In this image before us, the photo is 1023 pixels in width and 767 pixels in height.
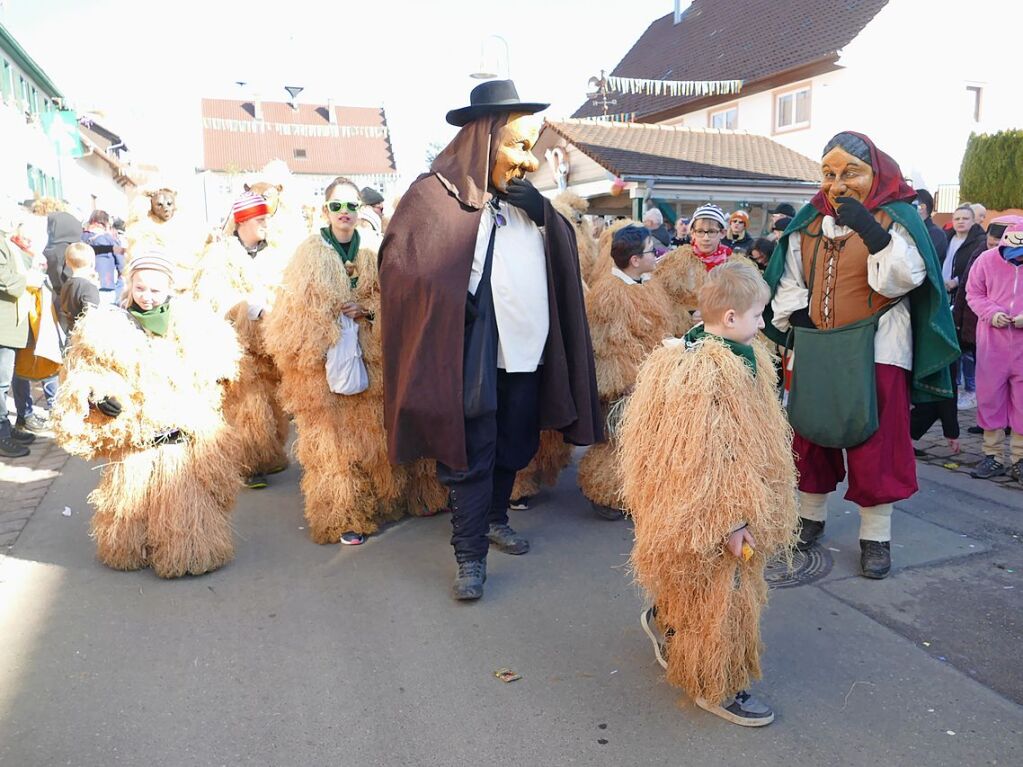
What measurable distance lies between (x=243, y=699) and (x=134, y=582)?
139 cm

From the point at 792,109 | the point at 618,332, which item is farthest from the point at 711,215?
the point at 792,109

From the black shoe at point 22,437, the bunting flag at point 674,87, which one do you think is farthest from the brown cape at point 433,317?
the bunting flag at point 674,87

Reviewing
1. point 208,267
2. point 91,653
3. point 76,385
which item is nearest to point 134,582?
point 91,653

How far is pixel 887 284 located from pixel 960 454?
10.4 ft

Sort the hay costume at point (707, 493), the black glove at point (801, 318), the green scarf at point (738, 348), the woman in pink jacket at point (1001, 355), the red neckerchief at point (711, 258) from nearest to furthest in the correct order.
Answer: the hay costume at point (707, 493)
the green scarf at point (738, 348)
the black glove at point (801, 318)
the woman in pink jacket at point (1001, 355)
the red neckerchief at point (711, 258)

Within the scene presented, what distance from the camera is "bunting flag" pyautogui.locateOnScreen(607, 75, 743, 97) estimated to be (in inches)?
719

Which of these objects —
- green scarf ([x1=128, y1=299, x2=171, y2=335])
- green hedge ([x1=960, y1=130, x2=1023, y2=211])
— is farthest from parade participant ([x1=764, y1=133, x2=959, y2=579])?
green hedge ([x1=960, y1=130, x2=1023, y2=211])

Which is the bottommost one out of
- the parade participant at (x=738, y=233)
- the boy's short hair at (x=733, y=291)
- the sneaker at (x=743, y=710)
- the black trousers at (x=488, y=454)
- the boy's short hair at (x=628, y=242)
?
the sneaker at (x=743, y=710)

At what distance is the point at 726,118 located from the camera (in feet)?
75.2

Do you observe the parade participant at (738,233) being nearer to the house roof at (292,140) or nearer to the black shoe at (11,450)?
the black shoe at (11,450)

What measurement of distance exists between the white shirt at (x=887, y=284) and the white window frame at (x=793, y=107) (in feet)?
58.0

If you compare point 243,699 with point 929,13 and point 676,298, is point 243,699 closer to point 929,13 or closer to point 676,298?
point 676,298

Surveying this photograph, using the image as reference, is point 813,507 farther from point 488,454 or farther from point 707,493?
point 707,493

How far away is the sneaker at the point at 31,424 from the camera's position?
287 inches
